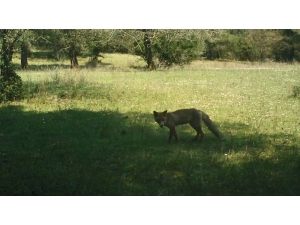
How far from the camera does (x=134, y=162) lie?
7043mm

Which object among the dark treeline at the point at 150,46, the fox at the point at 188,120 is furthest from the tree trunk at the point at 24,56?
the fox at the point at 188,120

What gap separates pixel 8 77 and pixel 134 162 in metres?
8.20

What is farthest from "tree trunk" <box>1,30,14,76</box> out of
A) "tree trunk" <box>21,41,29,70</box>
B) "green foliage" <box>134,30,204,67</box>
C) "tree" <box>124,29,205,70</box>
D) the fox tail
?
the fox tail

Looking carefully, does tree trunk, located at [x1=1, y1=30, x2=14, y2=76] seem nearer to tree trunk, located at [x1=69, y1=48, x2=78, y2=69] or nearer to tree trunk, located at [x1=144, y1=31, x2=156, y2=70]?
tree trunk, located at [x1=69, y1=48, x2=78, y2=69]

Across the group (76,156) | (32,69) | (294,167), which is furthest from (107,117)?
(32,69)

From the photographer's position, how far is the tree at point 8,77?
1269 centimetres

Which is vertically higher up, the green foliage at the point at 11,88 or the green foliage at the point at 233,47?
the green foliage at the point at 233,47

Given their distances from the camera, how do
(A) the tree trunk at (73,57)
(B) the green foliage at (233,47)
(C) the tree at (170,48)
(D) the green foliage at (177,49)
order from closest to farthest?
(B) the green foliage at (233,47) → (C) the tree at (170,48) → (D) the green foliage at (177,49) → (A) the tree trunk at (73,57)

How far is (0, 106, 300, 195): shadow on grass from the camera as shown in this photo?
239 inches

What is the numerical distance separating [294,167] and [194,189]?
2.30m

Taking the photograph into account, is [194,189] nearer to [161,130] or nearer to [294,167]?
[294,167]

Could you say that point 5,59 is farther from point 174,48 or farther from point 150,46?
point 174,48

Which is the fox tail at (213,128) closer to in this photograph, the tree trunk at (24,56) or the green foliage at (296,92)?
the green foliage at (296,92)

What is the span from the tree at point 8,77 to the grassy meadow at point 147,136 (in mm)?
469
